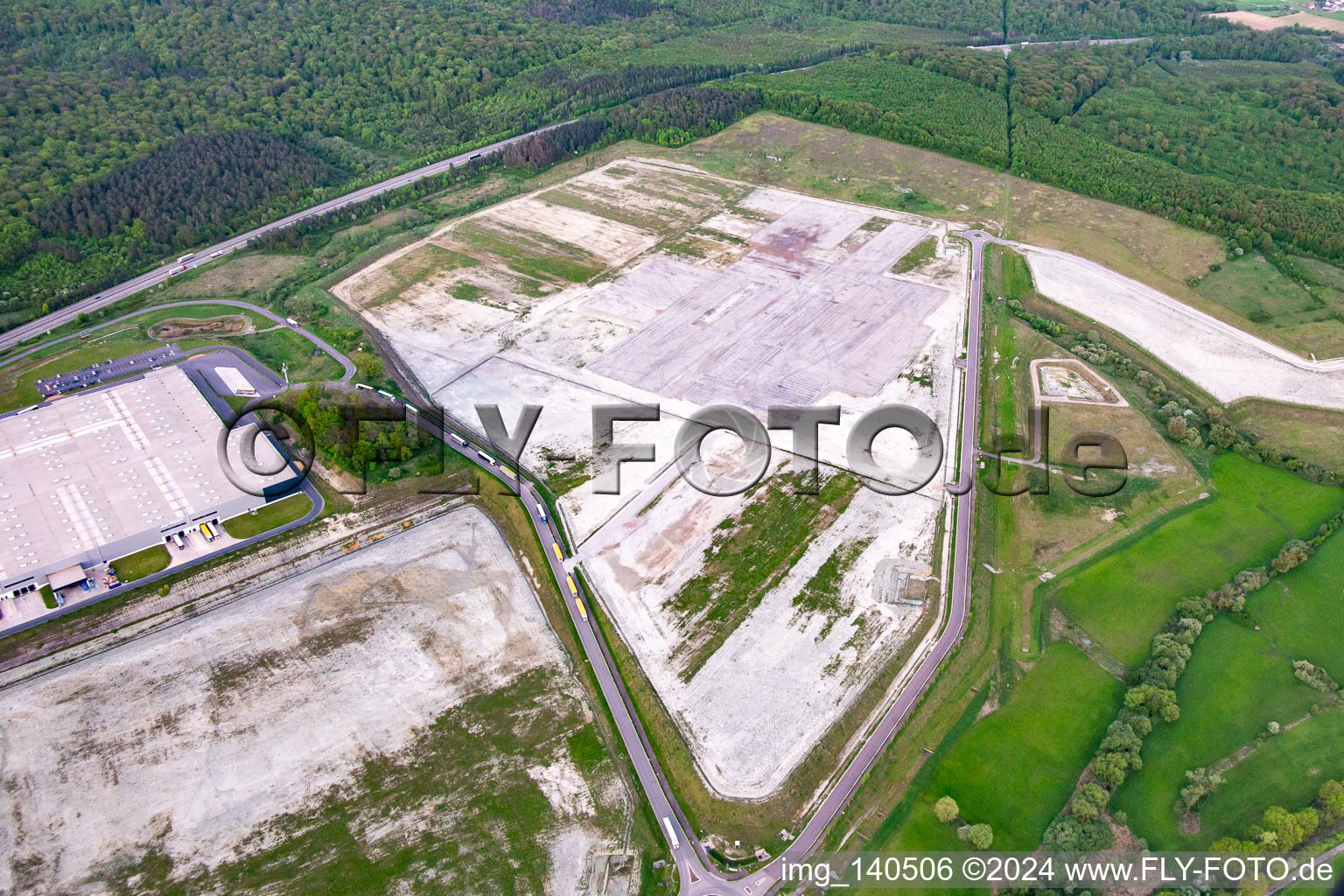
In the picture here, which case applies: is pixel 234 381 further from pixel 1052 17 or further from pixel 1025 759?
pixel 1052 17

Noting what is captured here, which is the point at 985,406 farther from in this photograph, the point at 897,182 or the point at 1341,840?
the point at 897,182

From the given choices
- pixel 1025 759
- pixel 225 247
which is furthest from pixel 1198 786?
pixel 225 247

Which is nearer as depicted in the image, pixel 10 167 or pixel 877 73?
pixel 10 167

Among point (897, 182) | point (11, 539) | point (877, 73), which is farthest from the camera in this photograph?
point (877, 73)

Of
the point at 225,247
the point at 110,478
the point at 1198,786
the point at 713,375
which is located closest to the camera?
the point at 1198,786

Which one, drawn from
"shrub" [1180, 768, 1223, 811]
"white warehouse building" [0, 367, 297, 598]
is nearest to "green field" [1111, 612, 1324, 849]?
"shrub" [1180, 768, 1223, 811]

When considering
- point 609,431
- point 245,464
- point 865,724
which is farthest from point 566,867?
point 245,464
